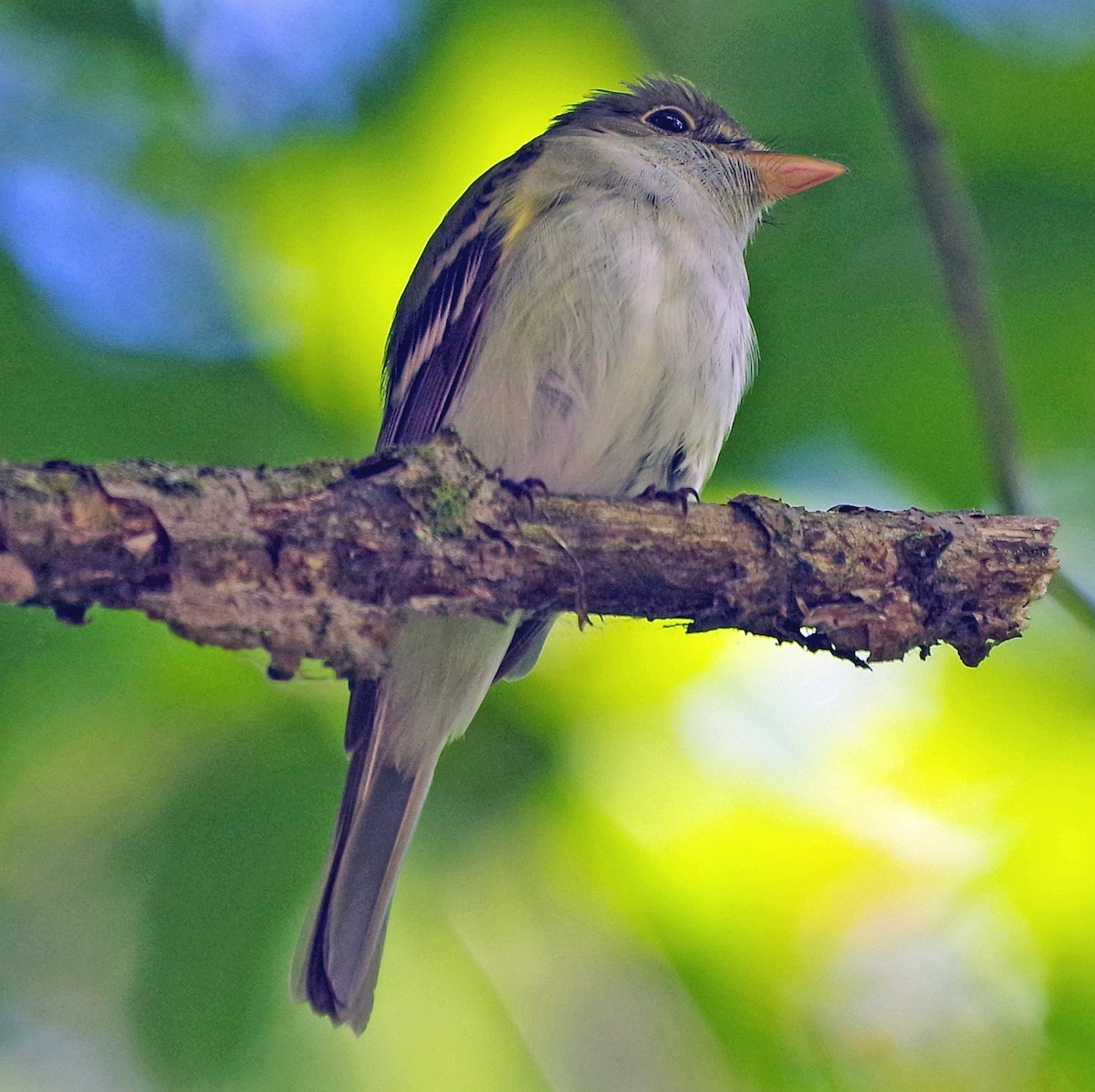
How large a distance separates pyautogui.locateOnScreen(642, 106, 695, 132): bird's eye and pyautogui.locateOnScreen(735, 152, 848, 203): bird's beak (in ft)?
1.05

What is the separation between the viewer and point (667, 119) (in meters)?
4.18

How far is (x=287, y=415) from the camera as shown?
3.52 meters

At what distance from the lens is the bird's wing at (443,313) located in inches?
136

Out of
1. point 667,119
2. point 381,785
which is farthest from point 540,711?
point 667,119

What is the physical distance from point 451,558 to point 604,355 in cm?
111

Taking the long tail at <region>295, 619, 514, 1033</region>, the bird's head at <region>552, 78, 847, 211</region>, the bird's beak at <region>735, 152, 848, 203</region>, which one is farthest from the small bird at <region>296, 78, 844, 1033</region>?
the bird's head at <region>552, 78, 847, 211</region>

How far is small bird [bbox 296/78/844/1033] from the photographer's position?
326cm

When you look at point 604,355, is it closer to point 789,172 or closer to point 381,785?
point 789,172

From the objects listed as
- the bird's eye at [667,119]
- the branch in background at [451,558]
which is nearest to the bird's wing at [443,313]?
the bird's eye at [667,119]

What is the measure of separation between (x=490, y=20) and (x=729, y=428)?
52.5 inches

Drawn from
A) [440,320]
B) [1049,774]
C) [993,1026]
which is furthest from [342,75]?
[993,1026]

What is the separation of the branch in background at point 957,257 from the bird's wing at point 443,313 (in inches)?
40.5

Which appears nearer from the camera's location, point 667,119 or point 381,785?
point 381,785

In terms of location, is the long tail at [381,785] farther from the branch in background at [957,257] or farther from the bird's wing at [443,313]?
the branch in background at [957,257]
